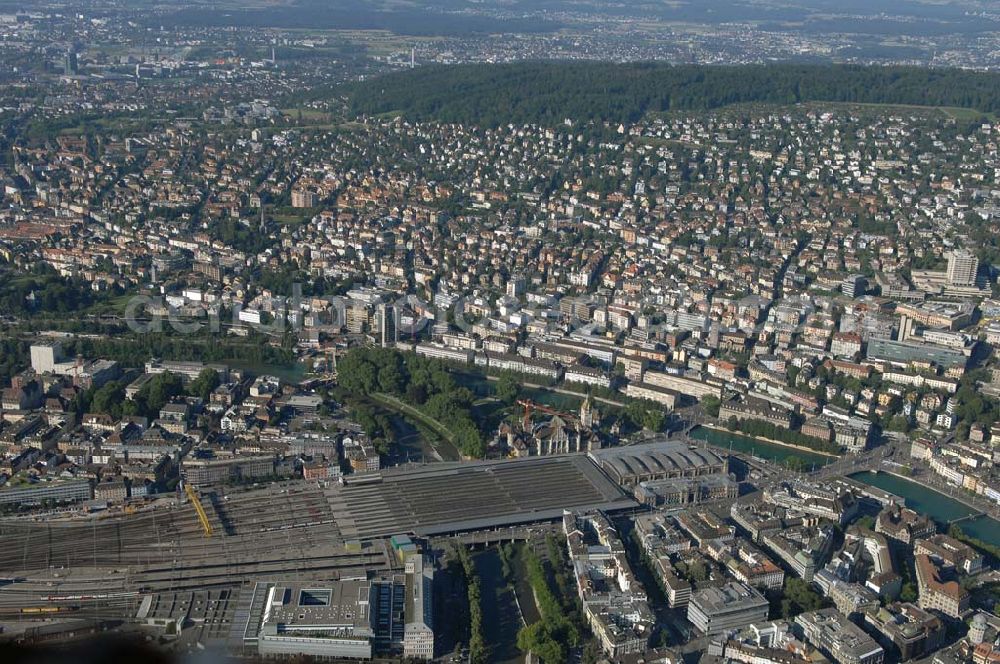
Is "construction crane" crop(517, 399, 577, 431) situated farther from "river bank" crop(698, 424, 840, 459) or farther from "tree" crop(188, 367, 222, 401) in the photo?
"tree" crop(188, 367, 222, 401)

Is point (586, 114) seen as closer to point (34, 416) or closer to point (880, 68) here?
point (880, 68)

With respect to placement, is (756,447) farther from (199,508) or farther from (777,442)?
(199,508)

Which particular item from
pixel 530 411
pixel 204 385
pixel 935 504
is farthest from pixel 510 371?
pixel 935 504

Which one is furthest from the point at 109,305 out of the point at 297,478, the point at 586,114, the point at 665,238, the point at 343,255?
the point at 586,114

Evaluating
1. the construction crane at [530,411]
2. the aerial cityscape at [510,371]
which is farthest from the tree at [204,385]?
the construction crane at [530,411]

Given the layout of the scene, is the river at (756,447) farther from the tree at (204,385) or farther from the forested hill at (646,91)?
the forested hill at (646,91)

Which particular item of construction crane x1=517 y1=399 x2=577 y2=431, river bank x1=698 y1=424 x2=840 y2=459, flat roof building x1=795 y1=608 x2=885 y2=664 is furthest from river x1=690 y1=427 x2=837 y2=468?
flat roof building x1=795 y1=608 x2=885 y2=664
